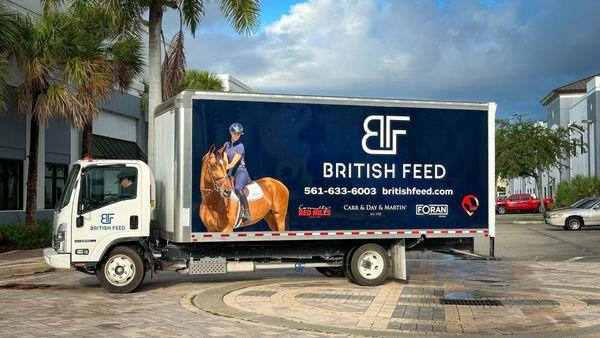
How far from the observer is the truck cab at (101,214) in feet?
37.3

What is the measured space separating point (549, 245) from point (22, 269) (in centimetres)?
1701

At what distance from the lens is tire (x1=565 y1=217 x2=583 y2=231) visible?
30531mm

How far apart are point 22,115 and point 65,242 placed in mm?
12397

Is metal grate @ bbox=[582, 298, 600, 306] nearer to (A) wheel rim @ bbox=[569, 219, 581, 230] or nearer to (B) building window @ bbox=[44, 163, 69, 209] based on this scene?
(B) building window @ bbox=[44, 163, 69, 209]

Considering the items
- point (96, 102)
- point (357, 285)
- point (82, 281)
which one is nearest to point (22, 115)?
point (96, 102)

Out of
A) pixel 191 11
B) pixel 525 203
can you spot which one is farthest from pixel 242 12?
pixel 525 203

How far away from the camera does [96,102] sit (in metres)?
20.8

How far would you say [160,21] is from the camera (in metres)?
18.9

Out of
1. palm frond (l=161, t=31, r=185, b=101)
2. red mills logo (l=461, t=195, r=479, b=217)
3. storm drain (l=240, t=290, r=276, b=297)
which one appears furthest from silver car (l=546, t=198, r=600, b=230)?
storm drain (l=240, t=290, r=276, b=297)

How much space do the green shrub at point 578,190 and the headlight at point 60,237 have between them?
118 feet

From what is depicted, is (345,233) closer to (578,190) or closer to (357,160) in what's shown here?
(357,160)

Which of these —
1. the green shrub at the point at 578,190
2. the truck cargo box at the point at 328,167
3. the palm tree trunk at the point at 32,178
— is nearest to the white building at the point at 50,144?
the palm tree trunk at the point at 32,178

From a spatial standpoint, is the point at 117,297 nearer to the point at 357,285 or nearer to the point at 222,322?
the point at 222,322

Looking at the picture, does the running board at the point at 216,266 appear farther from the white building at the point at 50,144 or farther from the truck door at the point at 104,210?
the white building at the point at 50,144
